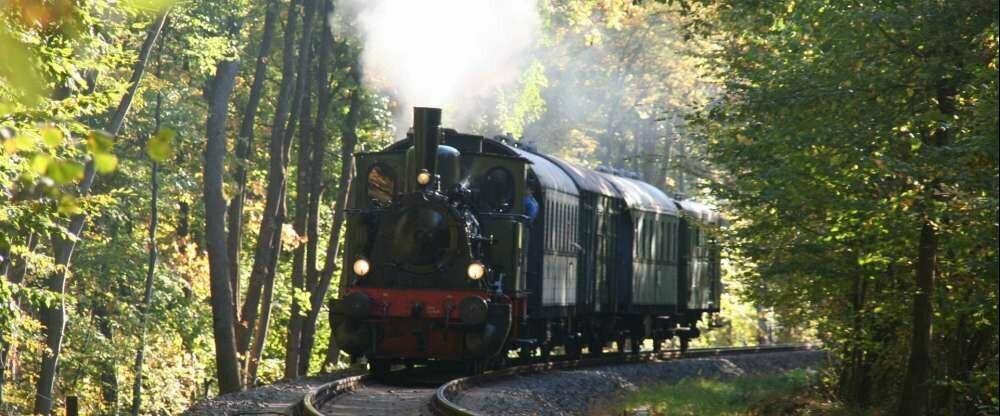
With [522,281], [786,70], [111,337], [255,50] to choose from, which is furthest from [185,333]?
[786,70]

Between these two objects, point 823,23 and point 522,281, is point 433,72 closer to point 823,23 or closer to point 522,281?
point 522,281

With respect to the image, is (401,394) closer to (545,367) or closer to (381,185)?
(381,185)

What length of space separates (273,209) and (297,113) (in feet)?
9.51

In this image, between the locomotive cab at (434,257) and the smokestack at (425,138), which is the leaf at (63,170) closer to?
the smokestack at (425,138)

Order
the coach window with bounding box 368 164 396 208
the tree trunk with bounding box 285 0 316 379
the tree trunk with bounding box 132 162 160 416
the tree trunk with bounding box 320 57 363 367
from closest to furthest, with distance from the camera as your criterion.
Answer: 1. the coach window with bounding box 368 164 396 208
2. the tree trunk with bounding box 285 0 316 379
3. the tree trunk with bounding box 132 162 160 416
4. the tree trunk with bounding box 320 57 363 367

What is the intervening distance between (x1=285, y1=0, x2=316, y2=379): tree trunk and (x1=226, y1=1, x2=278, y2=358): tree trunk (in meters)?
0.69

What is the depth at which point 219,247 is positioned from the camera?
25.9 metres

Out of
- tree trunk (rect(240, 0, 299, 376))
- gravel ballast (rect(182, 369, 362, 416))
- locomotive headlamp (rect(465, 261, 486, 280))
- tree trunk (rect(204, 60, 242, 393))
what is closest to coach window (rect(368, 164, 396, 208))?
locomotive headlamp (rect(465, 261, 486, 280))

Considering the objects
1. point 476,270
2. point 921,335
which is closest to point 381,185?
point 476,270

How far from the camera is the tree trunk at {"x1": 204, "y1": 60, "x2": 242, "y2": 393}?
24281 mm

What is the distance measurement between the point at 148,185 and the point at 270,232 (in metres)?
5.32

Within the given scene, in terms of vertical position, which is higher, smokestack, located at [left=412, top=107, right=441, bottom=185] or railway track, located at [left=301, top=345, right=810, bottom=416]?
smokestack, located at [left=412, top=107, right=441, bottom=185]

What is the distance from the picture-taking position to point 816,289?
1574cm

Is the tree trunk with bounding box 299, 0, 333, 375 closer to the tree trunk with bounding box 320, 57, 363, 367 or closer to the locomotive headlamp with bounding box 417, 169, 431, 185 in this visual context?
the tree trunk with bounding box 320, 57, 363, 367
